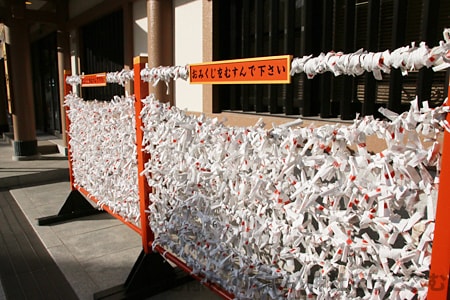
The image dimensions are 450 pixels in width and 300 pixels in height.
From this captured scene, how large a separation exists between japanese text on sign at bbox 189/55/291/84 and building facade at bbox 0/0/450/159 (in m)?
1.31

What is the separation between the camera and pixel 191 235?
8.78 ft

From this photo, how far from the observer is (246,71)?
204 centimetres

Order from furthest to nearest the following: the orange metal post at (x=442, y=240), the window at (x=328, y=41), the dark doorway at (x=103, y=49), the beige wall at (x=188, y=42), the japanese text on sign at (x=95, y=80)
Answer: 1. the dark doorway at (x=103, y=49)
2. the beige wall at (x=188, y=42)
3. the japanese text on sign at (x=95, y=80)
4. the window at (x=328, y=41)
5. the orange metal post at (x=442, y=240)

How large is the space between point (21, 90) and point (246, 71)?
8688 mm

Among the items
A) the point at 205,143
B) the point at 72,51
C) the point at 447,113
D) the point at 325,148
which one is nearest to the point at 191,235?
the point at 205,143

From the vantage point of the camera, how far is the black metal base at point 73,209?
5070 millimetres

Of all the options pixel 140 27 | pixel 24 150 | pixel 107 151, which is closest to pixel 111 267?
pixel 107 151

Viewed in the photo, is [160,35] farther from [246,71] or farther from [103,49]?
[246,71]

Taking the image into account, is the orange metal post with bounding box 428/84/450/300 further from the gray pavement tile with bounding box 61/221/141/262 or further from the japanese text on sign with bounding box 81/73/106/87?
the gray pavement tile with bounding box 61/221/141/262

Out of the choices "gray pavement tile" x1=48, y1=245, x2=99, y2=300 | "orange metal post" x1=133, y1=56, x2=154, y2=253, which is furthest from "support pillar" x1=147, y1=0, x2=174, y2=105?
"gray pavement tile" x1=48, y1=245, x2=99, y2=300

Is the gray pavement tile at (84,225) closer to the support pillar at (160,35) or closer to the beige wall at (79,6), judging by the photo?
the support pillar at (160,35)

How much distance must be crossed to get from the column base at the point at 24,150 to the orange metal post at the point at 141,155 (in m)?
7.19

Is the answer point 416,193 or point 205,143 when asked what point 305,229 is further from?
point 205,143

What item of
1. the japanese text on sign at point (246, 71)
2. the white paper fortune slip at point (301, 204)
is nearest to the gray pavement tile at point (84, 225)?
the white paper fortune slip at point (301, 204)
